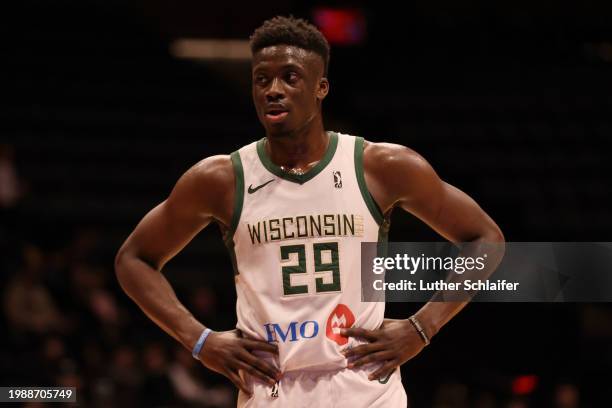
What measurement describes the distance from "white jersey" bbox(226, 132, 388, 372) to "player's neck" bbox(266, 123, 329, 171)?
51mm

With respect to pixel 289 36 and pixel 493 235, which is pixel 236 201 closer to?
pixel 289 36

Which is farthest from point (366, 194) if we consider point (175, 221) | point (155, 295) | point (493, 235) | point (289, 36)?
point (155, 295)

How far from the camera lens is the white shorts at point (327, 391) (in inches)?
153

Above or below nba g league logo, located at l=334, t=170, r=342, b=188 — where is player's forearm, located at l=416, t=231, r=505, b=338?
below

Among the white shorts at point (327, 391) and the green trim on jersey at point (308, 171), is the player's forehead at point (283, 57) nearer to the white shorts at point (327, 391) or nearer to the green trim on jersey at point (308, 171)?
the green trim on jersey at point (308, 171)

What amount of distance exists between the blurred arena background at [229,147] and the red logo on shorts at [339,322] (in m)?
0.92

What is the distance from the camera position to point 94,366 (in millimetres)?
9141

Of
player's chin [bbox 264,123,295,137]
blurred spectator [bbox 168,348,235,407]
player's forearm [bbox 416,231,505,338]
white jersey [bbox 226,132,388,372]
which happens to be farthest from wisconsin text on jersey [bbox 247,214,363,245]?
blurred spectator [bbox 168,348,235,407]

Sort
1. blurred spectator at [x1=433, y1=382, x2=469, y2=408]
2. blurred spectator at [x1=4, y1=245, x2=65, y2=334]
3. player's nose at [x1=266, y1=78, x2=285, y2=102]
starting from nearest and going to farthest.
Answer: player's nose at [x1=266, y1=78, x2=285, y2=102]
blurred spectator at [x1=433, y1=382, x2=469, y2=408]
blurred spectator at [x1=4, y1=245, x2=65, y2=334]

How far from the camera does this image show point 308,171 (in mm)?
4090

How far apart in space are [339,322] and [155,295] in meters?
0.84

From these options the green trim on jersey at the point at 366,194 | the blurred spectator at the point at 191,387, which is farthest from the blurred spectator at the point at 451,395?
the green trim on jersey at the point at 366,194

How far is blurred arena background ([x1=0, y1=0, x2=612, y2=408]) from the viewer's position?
9016 millimetres

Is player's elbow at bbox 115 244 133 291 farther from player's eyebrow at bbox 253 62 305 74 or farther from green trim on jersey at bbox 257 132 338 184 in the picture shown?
player's eyebrow at bbox 253 62 305 74
